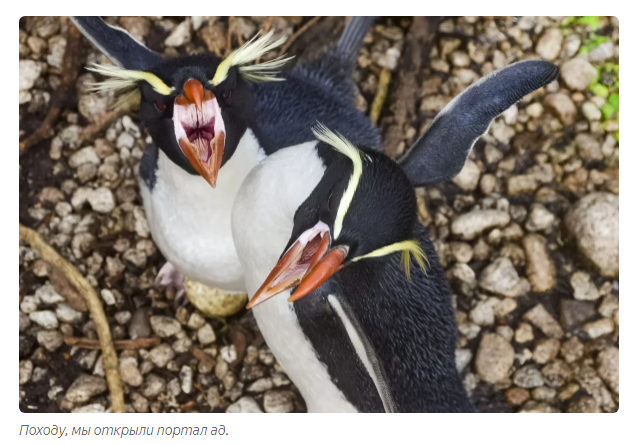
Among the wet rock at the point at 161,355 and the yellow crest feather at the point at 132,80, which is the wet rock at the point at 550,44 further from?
the wet rock at the point at 161,355

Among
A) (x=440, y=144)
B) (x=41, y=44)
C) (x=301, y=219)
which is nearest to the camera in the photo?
(x=301, y=219)

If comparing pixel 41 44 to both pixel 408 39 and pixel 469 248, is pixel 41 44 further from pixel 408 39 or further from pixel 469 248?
pixel 469 248

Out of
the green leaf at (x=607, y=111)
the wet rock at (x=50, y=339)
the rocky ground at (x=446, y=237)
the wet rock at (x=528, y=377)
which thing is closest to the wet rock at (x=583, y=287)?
the rocky ground at (x=446, y=237)

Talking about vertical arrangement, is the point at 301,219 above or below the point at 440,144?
below

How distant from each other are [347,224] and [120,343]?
1.69 feet

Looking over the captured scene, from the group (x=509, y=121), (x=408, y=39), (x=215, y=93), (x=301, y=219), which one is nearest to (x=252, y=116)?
(x=215, y=93)

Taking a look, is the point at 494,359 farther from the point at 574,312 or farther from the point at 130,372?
the point at 130,372

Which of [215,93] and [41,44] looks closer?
[215,93]

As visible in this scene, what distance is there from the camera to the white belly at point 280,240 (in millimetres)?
696

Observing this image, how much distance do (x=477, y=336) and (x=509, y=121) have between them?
37 centimetres

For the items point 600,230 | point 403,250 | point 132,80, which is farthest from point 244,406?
point 600,230

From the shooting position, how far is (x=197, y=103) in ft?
2.18

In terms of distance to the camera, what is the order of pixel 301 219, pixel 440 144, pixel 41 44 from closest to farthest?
pixel 301 219 → pixel 440 144 → pixel 41 44

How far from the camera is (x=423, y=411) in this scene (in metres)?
0.81
